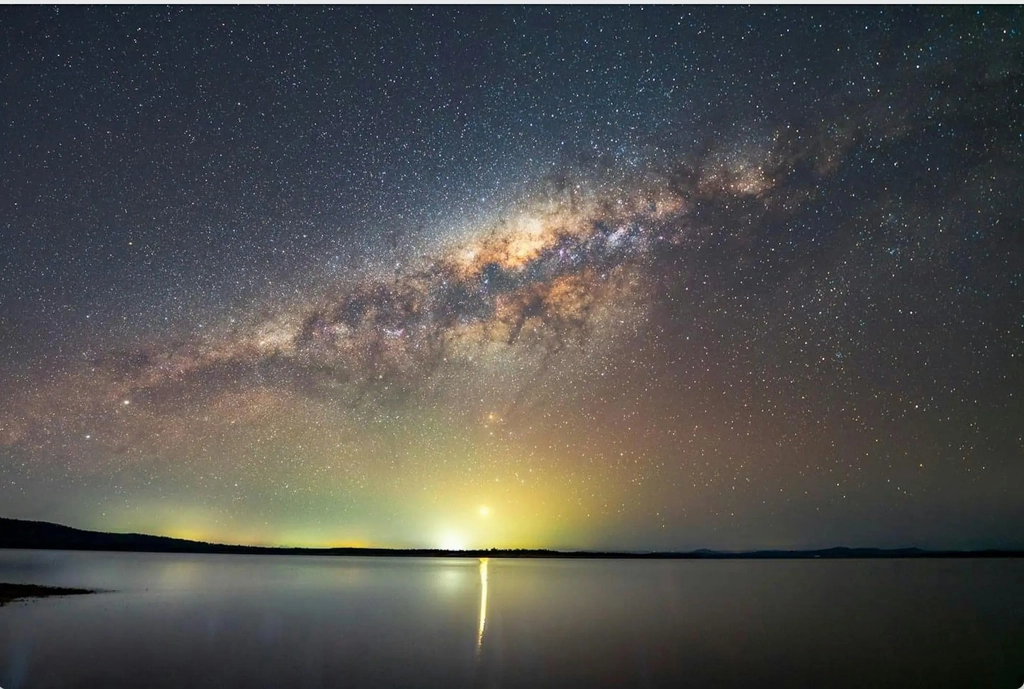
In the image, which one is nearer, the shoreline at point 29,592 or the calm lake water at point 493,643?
the calm lake water at point 493,643

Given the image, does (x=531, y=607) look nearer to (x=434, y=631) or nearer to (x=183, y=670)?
(x=434, y=631)

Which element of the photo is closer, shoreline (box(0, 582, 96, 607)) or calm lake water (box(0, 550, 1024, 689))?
calm lake water (box(0, 550, 1024, 689))

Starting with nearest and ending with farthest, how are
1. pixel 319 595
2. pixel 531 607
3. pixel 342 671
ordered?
pixel 342 671, pixel 531 607, pixel 319 595

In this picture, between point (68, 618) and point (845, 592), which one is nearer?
point (68, 618)

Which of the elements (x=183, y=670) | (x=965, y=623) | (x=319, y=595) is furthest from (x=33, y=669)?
(x=965, y=623)

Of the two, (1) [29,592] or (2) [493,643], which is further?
(1) [29,592]

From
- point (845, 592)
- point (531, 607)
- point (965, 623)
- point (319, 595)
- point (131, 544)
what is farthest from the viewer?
point (131, 544)

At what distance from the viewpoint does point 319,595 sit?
163 feet

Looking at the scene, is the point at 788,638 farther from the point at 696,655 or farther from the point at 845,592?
the point at 845,592

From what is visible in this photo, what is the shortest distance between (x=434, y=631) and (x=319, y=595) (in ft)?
73.1

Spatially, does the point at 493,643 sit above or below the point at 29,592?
→ below

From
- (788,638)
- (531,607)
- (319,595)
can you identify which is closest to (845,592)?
(531,607)

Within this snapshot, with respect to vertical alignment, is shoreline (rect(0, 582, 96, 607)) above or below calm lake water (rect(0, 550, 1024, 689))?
above

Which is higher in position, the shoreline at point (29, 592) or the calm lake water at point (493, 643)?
the shoreline at point (29, 592)
